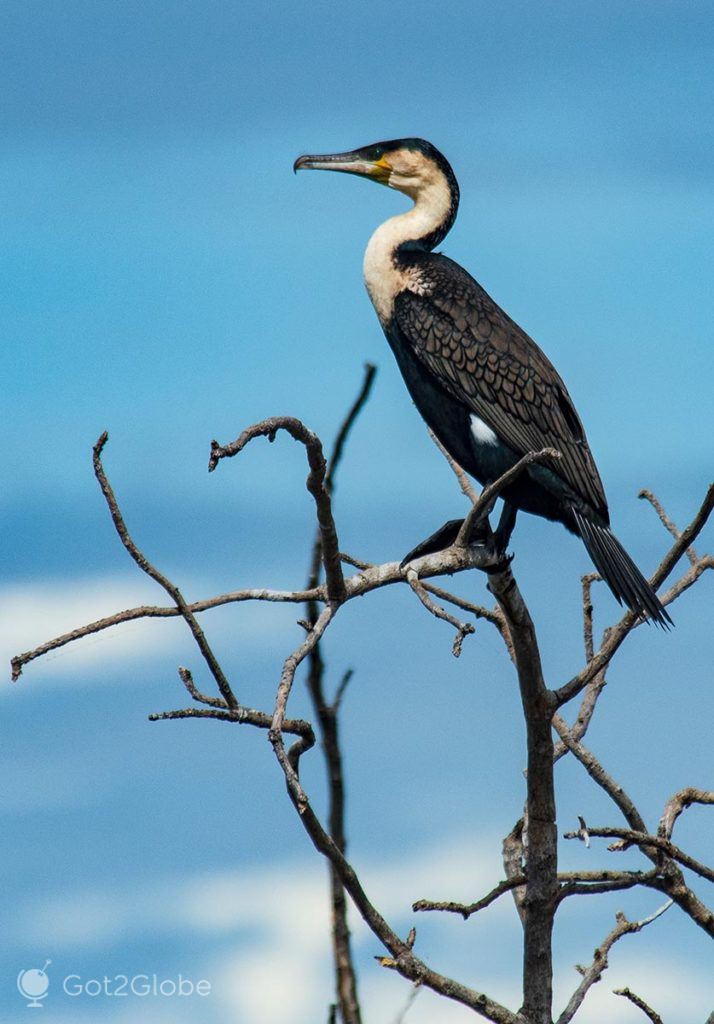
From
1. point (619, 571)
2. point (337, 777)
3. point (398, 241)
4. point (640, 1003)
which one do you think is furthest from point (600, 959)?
point (398, 241)

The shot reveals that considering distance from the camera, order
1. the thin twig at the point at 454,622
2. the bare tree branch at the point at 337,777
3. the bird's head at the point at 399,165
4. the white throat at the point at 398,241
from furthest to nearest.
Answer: the bird's head at the point at 399,165 → the white throat at the point at 398,241 → the thin twig at the point at 454,622 → the bare tree branch at the point at 337,777

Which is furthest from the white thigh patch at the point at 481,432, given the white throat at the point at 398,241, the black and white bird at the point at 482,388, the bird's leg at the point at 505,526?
the white throat at the point at 398,241

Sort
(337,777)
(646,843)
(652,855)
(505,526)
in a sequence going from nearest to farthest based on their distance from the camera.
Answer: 1. (337,777)
2. (646,843)
3. (652,855)
4. (505,526)

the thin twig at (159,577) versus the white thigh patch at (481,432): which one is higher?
the white thigh patch at (481,432)

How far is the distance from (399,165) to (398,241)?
0.41 metres

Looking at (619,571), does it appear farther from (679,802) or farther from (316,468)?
(316,468)

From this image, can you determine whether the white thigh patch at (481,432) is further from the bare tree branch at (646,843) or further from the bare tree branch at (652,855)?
the bare tree branch at (646,843)

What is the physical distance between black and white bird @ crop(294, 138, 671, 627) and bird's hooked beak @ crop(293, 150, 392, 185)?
31cm

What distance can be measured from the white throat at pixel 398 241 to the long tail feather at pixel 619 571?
1212 millimetres

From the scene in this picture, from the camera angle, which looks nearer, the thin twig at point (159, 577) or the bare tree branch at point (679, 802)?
the thin twig at point (159, 577)

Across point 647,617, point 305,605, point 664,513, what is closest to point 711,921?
point 647,617

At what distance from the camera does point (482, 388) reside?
17.7ft

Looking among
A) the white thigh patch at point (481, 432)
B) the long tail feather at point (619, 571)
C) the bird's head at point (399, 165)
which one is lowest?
the long tail feather at point (619, 571)

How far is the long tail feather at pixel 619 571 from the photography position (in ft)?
16.3
